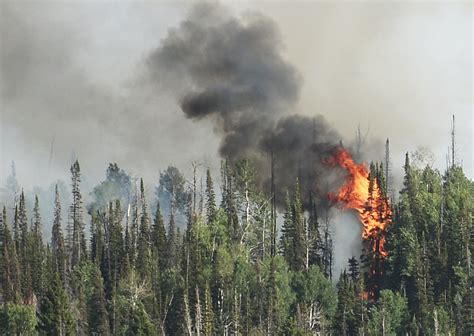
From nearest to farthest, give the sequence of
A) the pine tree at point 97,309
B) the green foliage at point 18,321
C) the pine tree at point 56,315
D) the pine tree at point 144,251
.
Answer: the pine tree at point 56,315 < the green foliage at point 18,321 < the pine tree at point 97,309 < the pine tree at point 144,251

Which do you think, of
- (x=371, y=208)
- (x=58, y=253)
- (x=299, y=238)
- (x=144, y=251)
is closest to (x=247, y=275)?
(x=144, y=251)

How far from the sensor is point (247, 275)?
6142 inches

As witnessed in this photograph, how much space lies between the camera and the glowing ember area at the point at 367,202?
175500 mm

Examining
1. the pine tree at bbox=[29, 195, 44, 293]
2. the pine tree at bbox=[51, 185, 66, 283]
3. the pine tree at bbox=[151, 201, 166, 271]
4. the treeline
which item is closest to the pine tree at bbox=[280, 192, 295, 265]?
the treeline

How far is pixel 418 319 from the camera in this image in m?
148

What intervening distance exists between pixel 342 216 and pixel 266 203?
65.4ft

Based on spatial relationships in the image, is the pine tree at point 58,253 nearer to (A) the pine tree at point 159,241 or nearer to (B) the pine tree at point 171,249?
(A) the pine tree at point 159,241

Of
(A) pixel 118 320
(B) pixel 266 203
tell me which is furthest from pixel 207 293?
(B) pixel 266 203

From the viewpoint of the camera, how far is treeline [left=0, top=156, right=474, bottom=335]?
144 meters

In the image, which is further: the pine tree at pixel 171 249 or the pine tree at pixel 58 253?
the pine tree at pixel 171 249

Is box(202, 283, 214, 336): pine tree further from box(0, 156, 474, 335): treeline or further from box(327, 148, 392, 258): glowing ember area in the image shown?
box(327, 148, 392, 258): glowing ember area

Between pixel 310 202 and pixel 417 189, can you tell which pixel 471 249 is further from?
pixel 310 202

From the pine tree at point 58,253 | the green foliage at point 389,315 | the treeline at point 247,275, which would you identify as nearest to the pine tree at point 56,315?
the treeline at point 247,275

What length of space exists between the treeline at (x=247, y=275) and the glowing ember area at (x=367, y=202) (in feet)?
11.0
